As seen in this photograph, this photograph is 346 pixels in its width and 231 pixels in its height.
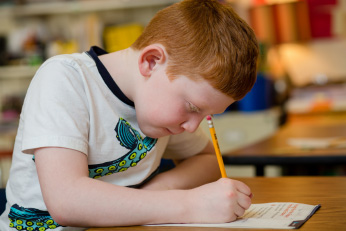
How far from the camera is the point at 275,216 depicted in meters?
0.87

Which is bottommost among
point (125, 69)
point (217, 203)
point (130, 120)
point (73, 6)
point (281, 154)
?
point (281, 154)

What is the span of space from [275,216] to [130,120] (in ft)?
1.15

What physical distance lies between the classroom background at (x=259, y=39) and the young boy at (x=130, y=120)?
220cm

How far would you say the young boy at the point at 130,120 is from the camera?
0.85 metres

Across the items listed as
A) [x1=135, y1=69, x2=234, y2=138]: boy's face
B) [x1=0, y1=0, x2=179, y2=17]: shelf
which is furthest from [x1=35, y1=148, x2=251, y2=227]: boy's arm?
[x1=0, y1=0, x2=179, y2=17]: shelf

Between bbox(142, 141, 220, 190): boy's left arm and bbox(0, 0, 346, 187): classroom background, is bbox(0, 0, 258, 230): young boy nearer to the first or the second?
bbox(142, 141, 220, 190): boy's left arm

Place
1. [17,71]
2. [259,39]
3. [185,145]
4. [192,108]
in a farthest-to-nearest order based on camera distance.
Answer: [17,71], [259,39], [185,145], [192,108]

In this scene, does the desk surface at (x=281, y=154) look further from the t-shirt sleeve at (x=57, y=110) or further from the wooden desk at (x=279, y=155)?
the t-shirt sleeve at (x=57, y=110)

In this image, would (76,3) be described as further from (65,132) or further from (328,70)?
(65,132)

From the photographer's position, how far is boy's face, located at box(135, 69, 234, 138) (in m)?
0.92

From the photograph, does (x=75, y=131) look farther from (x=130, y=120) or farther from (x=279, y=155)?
(x=279, y=155)

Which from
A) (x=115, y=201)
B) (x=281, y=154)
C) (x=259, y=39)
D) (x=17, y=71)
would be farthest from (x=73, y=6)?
(x=115, y=201)

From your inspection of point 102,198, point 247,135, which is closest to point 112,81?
point 102,198

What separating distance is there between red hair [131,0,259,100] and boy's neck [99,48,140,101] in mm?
80
